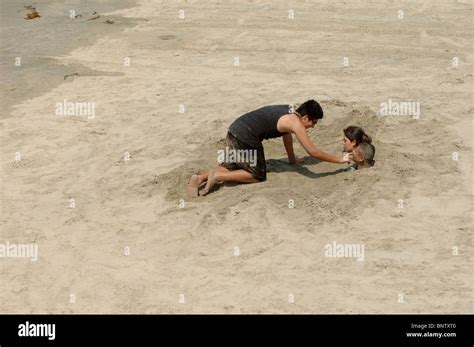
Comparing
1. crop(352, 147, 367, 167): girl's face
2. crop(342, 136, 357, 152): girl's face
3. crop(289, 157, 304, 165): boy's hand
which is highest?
crop(342, 136, 357, 152): girl's face

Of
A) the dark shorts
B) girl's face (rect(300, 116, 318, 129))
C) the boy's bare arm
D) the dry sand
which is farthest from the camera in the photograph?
the dark shorts

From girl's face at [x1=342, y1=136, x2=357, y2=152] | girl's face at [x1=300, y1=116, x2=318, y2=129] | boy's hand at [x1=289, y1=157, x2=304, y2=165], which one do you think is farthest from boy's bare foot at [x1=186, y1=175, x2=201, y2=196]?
girl's face at [x1=342, y1=136, x2=357, y2=152]

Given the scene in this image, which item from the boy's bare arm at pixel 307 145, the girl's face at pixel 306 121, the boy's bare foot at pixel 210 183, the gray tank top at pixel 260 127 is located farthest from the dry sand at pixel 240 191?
the girl's face at pixel 306 121

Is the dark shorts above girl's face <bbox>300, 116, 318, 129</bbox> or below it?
below

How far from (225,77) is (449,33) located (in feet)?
15.0

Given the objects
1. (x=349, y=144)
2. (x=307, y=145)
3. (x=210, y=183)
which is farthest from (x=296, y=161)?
(x=210, y=183)

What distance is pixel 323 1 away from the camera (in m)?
14.2

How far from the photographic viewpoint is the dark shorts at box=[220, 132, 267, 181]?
6688 mm

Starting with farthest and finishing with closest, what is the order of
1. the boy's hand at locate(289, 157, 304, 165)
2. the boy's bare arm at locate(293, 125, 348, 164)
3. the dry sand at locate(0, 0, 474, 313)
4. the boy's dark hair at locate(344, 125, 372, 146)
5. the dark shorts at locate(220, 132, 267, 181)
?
the boy's hand at locate(289, 157, 304, 165) → the boy's dark hair at locate(344, 125, 372, 146) → the dark shorts at locate(220, 132, 267, 181) → the boy's bare arm at locate(293, 125, 348, 164) → the dry sand at locate(0, 0, 474, 313)

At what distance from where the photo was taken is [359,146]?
689cm

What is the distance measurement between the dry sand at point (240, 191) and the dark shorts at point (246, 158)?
0.58ft

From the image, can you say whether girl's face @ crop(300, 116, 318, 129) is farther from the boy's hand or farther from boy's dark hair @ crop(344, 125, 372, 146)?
the boy's hand

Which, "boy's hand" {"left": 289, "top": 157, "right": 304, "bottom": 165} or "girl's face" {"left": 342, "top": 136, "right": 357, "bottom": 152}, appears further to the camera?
"boy's hand" {"left": 289, "top": 157, "right": 304, "bottom": 165}

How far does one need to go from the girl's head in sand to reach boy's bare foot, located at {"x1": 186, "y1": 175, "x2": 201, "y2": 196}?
163 centimetres
